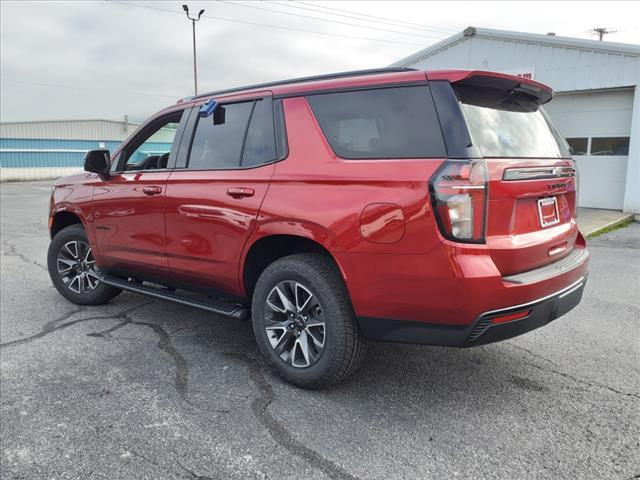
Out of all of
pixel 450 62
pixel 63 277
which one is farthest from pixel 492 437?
pixel 450 62

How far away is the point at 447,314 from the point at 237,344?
75.2 inches

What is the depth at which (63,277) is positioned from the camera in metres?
5.08

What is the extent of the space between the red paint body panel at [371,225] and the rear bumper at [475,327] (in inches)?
1.5

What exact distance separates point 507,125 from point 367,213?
989 millimetres

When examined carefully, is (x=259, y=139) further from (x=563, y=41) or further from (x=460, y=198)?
(x=563, y=41)

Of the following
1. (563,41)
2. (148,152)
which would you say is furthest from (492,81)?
(563,41)

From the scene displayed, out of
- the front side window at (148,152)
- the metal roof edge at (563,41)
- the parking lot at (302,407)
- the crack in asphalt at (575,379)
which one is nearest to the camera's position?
the parking lot at (302,407)

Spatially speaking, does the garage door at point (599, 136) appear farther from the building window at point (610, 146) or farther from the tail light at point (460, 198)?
the tail light at point (460, 198)

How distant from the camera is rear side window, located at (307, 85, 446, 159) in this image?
2.68 meters

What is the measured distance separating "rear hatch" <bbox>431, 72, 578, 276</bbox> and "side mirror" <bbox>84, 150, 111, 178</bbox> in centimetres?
305

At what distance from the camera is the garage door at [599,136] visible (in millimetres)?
11531

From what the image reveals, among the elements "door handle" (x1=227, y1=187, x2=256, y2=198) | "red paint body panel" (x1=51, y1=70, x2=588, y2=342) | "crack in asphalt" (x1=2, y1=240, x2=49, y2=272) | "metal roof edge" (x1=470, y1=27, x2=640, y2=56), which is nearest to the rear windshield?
"red paint body panel" (x1=51, y1=70, x2=588, y2=342)

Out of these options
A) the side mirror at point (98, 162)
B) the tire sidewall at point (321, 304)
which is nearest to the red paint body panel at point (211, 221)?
the tire sidewall at point (321, 304)

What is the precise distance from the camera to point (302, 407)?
2.95 m
